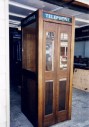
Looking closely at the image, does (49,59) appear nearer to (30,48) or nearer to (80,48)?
(30,48)

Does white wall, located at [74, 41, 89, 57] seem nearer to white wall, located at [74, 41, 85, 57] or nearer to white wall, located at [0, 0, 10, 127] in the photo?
white wall, located at [74, 41, 85, 57]

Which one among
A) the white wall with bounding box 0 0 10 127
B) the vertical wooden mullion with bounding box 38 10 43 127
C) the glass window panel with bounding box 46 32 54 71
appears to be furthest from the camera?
the glass window panel with bounding box 46 32 54 71

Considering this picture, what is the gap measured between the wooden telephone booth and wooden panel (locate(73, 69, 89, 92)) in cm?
288

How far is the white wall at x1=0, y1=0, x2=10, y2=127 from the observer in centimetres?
237

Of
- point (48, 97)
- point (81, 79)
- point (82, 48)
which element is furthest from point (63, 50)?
point (82, 48)

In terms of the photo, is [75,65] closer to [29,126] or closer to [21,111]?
[21,111]

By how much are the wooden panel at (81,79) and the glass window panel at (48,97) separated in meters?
3.30

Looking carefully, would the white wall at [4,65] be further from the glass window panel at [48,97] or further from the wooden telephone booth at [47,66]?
the glass window panel at [48,97]

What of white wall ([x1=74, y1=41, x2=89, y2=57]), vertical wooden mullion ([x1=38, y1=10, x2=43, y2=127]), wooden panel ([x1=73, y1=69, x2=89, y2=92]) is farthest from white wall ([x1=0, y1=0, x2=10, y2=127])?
white wall ([x1=74, y1=41, x2=89, y2=57])

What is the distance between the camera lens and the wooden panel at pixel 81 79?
636cm

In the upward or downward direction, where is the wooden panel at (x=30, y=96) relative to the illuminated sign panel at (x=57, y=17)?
downward

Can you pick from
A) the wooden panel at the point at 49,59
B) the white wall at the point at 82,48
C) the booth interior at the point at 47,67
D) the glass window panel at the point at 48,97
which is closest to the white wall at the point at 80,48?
the white wall at the point at 82,48

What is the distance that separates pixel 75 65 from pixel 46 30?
A: 13.5 feet

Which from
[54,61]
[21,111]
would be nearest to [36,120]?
[21,111]
